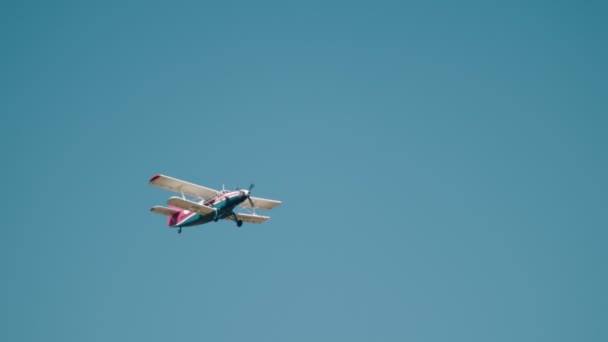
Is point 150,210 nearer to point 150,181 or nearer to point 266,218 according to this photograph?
point 150,181

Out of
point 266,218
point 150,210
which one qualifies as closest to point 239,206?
point 266,218

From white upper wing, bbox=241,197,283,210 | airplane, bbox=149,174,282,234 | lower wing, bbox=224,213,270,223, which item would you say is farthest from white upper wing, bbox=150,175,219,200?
white upper wing, bbox=241,197,283,210

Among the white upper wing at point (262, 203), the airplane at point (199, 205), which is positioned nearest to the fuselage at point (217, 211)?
the airplane at point (199, 205)

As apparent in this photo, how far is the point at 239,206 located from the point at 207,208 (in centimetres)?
522

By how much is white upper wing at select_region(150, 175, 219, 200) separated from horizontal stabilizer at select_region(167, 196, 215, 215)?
231cm

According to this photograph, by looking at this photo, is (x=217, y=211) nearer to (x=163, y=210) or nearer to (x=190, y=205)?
(x=190, y=205)

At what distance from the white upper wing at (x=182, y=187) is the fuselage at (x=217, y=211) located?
0.77 metres

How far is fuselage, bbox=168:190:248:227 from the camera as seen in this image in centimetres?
5338

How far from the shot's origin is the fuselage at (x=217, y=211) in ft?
175

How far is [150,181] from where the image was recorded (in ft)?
177

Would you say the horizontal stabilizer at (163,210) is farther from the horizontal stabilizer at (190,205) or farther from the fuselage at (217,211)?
the horizontal stabilizer at (190,205)

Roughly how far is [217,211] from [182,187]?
10.5 ft

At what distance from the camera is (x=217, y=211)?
53.5 meters

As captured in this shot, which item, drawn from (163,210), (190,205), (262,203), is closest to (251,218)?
(262,203)
